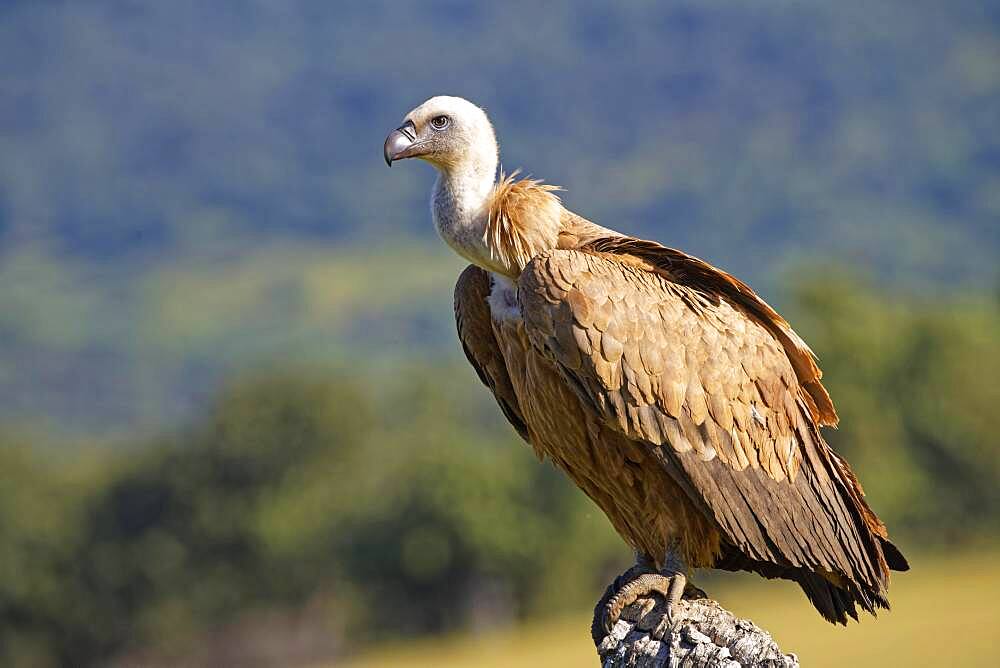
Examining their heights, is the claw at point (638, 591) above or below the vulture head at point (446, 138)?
below

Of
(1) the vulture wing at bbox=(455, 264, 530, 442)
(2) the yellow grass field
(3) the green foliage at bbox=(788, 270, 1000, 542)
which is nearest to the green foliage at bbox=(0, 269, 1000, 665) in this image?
(3) the green foliage at bbox=(788, 270, 1000, 542)

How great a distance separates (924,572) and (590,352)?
41.2 m

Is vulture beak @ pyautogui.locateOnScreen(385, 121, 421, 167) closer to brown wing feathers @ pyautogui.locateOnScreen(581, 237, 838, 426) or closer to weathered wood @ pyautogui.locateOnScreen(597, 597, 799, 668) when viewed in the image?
brown wing feathers @ pyautogui.locateOnScreen(581, 237, 838, 426)

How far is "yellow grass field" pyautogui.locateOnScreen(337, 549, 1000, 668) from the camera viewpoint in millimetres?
35000

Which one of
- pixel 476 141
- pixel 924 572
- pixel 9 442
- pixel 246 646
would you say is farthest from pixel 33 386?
pixel 476 141

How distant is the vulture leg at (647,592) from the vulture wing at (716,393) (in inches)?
12.6

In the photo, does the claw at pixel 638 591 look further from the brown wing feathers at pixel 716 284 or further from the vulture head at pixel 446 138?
the vulture head at pixel 446 138

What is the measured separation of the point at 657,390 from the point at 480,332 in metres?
1.41

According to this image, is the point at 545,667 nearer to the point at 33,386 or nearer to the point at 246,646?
the point at 246,646

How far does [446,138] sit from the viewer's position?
808 centimetres

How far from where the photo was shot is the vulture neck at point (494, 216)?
7.81 metres

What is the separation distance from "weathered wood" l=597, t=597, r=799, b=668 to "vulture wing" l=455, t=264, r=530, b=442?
1754 mm

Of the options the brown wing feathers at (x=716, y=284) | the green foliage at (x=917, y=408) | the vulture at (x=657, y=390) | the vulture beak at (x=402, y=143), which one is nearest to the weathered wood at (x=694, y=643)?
the vulture at (x=657, y=390)

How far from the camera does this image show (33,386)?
183625 mm
